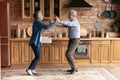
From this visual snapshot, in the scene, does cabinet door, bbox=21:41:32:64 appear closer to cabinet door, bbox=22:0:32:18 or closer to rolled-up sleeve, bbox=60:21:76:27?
cabinet door, bbox=22:0:32:18

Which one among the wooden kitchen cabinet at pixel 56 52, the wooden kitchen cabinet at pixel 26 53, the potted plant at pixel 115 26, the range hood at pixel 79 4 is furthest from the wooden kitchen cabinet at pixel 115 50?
the wooden kitchen cabinet at pixel 26 53

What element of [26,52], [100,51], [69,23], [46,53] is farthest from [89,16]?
[26,52]

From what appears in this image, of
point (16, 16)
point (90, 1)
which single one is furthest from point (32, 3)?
point (90, 1)

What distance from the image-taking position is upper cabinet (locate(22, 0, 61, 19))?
7000 millimetres

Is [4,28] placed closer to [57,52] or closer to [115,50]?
[57,52]

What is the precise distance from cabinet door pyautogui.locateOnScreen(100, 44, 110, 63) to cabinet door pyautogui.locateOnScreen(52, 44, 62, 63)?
111 centimetres

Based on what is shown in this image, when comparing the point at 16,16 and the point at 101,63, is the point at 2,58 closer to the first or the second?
the point at 16,16

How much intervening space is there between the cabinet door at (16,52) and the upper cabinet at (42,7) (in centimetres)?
74

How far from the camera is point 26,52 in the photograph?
22.5 feet

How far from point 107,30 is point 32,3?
7.33ft

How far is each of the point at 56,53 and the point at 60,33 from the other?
70cm

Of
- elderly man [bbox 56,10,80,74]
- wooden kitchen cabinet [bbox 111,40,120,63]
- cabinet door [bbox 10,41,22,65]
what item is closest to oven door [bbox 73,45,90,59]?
wooden kitchen cabinet [bbox 111,40,120,63]

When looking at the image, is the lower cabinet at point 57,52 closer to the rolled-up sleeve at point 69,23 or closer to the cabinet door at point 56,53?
the cabinet door at point 56,53

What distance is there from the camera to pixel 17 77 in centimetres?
564
